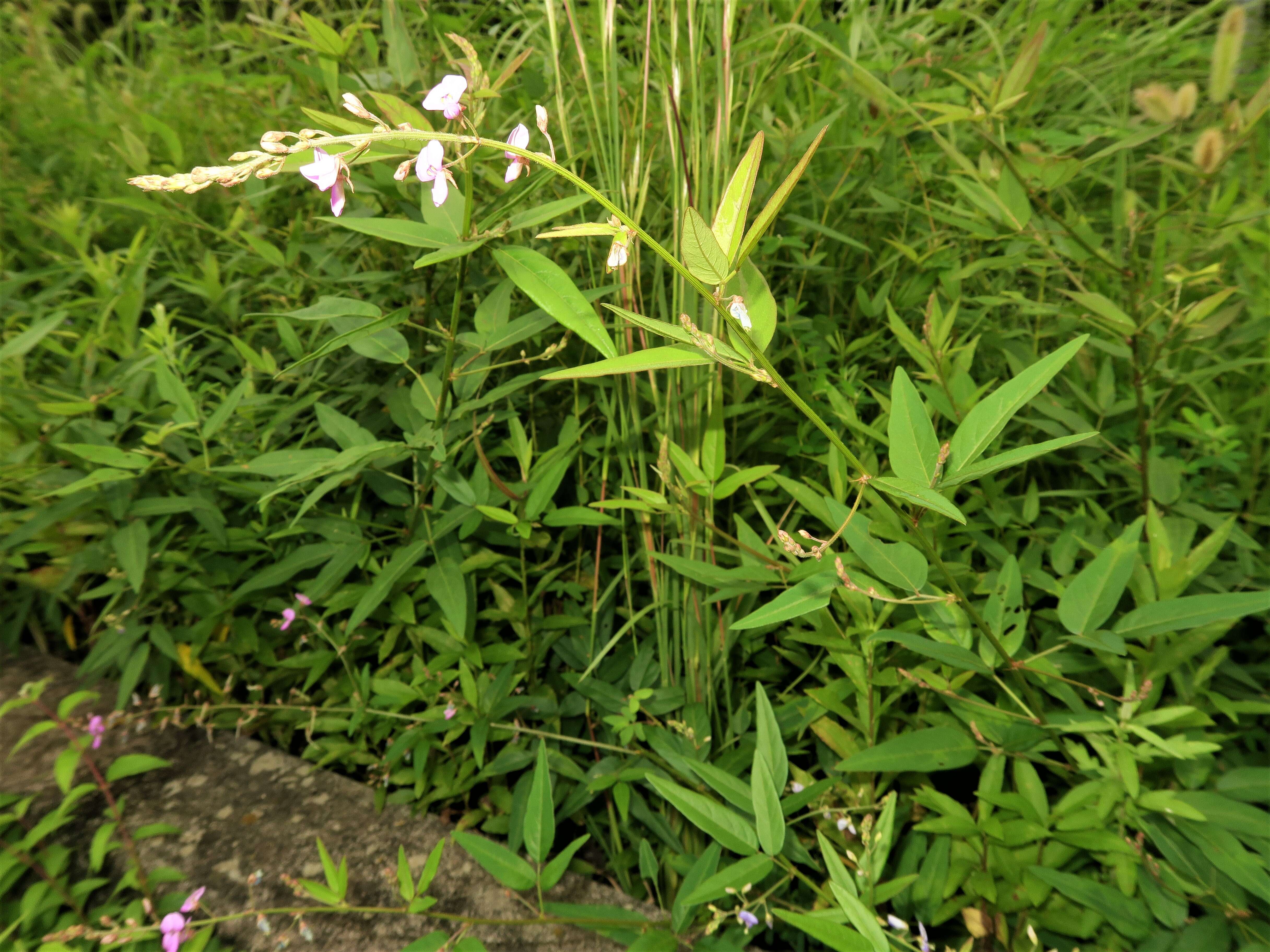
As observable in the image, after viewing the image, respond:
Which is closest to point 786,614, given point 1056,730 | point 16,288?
point 1056,730

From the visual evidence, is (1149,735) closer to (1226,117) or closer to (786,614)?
(786,614)

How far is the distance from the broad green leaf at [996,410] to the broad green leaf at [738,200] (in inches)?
8.5

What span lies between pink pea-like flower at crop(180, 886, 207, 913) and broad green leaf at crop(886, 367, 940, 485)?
0.88 metres

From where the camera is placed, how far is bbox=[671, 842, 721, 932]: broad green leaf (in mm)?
775

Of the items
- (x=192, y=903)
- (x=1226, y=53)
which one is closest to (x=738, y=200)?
(x=1226, y=53)

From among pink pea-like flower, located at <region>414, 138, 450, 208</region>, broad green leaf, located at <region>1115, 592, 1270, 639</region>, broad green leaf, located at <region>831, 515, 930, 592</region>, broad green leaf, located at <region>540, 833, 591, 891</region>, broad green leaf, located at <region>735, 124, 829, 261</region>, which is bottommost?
broad green leaf, located at <region>540, 833, 591, 891</region>

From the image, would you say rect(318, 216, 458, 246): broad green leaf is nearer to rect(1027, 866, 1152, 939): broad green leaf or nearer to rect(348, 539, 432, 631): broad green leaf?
rect(348, 539, 432, 631): broad green leaf

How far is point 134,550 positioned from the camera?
107cm

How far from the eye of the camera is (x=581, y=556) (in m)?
1.12

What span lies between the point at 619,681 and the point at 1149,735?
604 mm

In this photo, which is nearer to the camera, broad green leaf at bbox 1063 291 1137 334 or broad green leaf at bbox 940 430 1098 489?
broad green leaf at bbox 940 430 1098 489

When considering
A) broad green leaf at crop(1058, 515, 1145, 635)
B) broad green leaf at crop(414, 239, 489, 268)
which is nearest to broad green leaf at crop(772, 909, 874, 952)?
broad green leaf at crop(1058, 515, 1145, 635)

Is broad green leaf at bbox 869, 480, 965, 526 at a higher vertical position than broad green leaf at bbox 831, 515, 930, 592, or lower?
higher

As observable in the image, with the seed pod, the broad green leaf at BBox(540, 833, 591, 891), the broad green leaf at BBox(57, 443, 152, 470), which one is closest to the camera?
the broad green leaf at BBox(540, 833, 591, 891)
